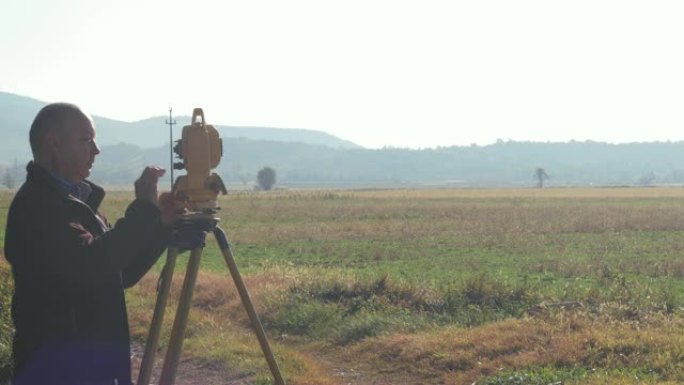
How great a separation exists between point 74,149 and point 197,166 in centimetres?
64

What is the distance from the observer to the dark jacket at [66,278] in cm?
309

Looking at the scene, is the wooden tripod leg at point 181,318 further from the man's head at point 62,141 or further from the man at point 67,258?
the man's head at point 62,141

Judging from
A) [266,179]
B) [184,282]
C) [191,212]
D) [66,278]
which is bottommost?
[266,179]

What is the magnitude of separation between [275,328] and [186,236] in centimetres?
682

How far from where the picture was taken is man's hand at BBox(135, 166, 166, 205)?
3297 mm

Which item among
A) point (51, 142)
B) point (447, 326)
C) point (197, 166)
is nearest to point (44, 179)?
point (51, 142)

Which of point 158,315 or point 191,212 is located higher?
point 191,212

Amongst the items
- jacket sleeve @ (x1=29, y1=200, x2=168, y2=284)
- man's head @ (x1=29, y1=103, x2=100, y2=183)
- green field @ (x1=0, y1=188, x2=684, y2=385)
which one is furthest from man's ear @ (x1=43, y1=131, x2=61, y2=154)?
green field @ (x1=0, y1=188, x2=684, y2=385)

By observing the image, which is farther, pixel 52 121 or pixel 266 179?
pixel 266 179

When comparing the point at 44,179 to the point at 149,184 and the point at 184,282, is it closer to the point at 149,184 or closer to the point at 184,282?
the point at 149,184

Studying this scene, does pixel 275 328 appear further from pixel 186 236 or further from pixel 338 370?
pixel 186 236

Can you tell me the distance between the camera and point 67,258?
121 inches

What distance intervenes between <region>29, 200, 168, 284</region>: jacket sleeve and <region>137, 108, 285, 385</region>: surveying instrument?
612 millimetres

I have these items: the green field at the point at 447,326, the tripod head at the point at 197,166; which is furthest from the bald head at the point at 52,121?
the green field at the point at 447,326
